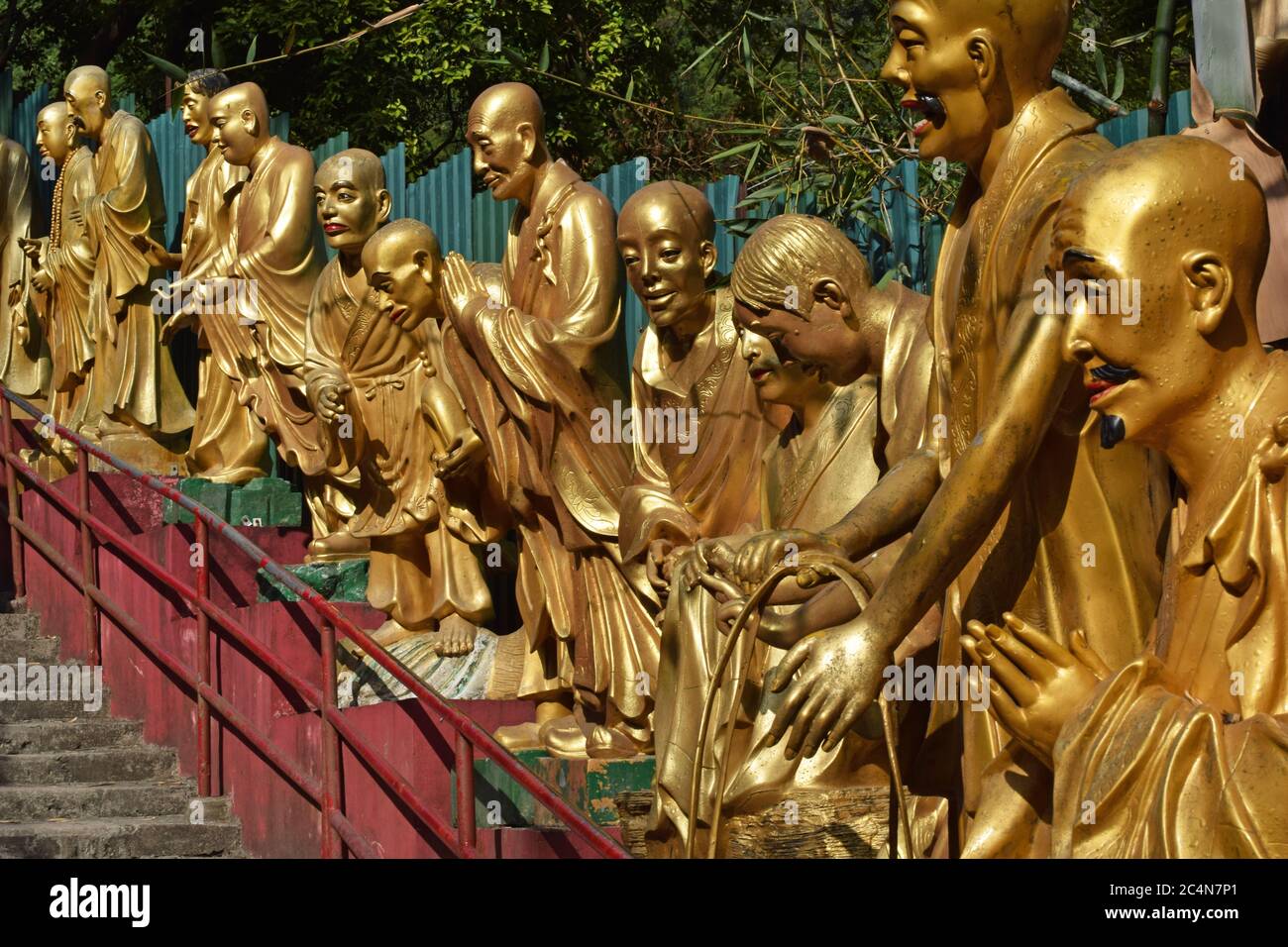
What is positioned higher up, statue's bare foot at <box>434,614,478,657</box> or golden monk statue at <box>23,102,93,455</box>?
golden monk statue at <box>23,102,93,455</box>

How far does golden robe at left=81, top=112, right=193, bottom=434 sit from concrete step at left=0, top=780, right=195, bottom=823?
14.0ft

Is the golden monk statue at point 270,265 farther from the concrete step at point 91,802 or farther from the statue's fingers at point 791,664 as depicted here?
the statue's fingers at point 791,664

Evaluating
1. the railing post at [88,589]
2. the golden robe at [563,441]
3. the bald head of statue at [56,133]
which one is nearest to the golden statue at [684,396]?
the golden robe at [563,441]

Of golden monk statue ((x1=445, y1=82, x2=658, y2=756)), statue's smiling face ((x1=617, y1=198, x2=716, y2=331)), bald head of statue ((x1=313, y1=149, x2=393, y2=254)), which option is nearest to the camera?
statue's smiling face ((x1=617, y1=198, x2=716, y2=331))

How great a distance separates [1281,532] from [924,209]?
5.11m

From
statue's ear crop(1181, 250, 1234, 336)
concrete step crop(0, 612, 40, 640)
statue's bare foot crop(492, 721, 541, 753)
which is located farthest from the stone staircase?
statue's ear crop(1181, 250, 1234, 336)

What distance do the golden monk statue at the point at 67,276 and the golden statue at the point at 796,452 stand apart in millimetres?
8631

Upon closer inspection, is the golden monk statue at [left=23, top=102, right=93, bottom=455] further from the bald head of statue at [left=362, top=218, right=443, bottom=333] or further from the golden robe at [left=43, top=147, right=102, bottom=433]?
the bald head of statue at [left=362, top=218, right=443, bottom=333]

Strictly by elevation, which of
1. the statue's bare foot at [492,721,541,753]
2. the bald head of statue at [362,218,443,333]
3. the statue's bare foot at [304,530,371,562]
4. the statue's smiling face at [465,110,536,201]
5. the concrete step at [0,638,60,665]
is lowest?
the statue's bare foot at [492,721,541,753]

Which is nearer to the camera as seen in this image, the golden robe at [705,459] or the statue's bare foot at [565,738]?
the golden robe at [705,459]

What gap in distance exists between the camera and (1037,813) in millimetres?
4781

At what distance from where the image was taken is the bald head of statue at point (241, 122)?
→ 13094 millimetres

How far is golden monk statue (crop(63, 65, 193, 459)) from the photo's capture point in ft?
47.4

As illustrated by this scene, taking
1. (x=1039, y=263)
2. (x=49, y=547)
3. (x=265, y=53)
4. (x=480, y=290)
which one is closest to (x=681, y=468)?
(x=480, y=290)
